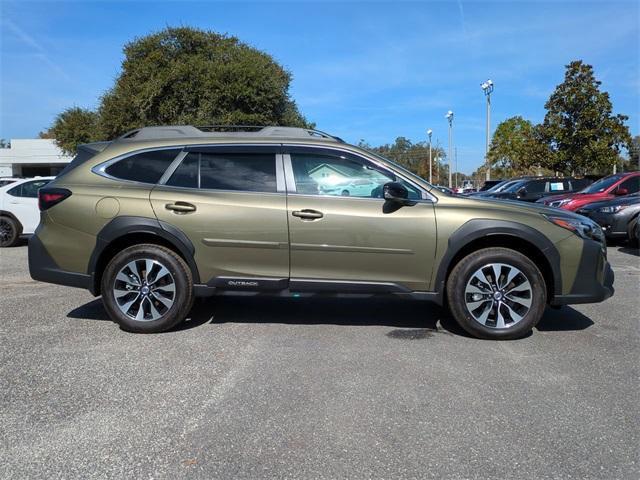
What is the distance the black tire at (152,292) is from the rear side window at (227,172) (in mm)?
729

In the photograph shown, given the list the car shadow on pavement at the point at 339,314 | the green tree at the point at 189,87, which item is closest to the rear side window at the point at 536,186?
the green tree at the point at 189,87

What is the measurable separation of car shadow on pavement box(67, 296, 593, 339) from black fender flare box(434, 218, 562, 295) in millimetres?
733

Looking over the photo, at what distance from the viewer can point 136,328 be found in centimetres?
496

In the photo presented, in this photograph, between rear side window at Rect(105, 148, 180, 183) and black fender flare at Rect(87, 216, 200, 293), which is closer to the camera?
black fender flare at Rect(87, 216, 200, 293)

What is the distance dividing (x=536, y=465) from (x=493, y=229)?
2410mm

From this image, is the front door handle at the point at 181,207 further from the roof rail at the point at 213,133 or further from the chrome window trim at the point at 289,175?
the chrome window trim at the point at 289,175

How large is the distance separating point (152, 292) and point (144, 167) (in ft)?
4.06

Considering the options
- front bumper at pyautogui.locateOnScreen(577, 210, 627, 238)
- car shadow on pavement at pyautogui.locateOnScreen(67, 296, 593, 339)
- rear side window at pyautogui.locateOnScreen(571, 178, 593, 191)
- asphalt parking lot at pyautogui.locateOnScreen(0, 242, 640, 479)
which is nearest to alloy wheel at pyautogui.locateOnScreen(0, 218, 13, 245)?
car shadow on pavement at pyautogui.locateOnScreen(67, 296, 593, 339)

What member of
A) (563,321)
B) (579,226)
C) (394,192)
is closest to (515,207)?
(579,226)

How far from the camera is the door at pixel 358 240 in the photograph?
15.8ft

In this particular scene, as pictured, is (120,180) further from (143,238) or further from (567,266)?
(567,266)

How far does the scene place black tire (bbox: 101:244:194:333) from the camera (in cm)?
494

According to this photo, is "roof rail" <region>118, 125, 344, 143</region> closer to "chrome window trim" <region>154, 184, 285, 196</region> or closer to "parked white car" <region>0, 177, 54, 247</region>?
"chrome window trim" <region>154, 184, 285, 196</region>

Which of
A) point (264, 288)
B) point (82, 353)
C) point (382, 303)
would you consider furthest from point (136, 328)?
point (382, 303)
